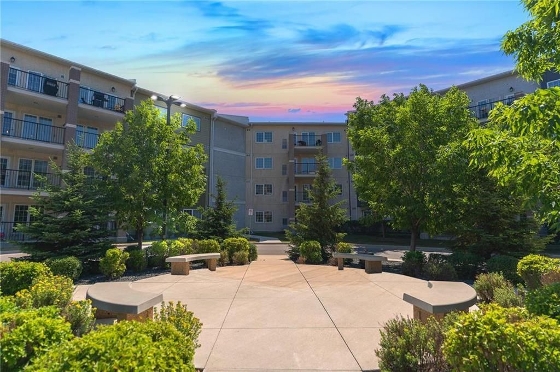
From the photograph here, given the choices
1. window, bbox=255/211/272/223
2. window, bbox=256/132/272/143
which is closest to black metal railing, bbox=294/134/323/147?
window, bbox=256/132/272/143

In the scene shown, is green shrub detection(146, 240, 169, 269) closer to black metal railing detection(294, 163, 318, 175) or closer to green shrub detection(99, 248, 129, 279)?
green shrub detection(99, 248, 129, 279)

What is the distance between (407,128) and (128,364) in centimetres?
1387

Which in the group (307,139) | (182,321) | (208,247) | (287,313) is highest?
(307,139)

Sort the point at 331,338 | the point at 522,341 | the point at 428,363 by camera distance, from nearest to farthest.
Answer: the point at 522,341
the point at 428,363
the point at 331,338

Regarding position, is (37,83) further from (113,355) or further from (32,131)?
(113,355)

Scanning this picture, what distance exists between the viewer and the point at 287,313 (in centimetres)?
686

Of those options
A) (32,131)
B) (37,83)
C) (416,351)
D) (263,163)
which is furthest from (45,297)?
(263,163)

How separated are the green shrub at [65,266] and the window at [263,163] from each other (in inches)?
1178

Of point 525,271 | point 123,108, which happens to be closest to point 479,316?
point 525,271

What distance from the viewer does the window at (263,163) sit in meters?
39.7

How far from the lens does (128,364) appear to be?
233 cm

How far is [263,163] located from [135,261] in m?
28.4

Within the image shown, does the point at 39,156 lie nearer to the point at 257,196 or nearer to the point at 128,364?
the point at 257,196

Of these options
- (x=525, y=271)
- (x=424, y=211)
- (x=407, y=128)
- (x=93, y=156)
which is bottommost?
(x=525, y=271)
